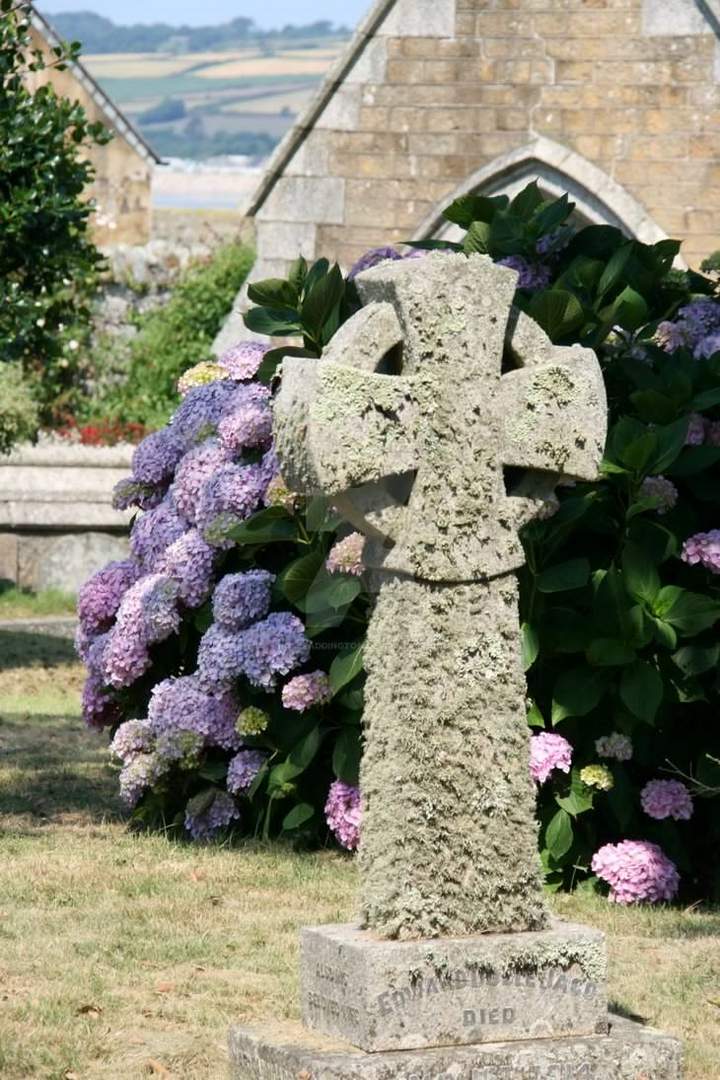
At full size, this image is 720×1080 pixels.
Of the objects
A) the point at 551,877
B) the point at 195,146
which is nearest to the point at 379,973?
the point at 551,877

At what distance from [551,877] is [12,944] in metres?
1.87

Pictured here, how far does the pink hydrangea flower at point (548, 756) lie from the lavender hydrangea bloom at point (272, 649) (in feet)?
3.17

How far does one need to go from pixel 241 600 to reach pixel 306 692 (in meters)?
0.47

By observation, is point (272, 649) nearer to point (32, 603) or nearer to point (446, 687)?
point (446, 687)

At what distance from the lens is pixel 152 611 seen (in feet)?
25.8

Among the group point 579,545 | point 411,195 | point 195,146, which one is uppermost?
point 195,146

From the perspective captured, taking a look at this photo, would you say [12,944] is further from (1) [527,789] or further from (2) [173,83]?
(2) [173,83]

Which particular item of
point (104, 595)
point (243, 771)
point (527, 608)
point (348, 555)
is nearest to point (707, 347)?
point (527, 608)

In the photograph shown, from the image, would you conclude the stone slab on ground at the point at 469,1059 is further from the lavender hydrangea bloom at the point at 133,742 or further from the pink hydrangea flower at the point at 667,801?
the lavender hydrangea bloom at the point at 133,742

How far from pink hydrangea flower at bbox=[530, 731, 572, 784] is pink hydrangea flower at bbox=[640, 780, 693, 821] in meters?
0.29

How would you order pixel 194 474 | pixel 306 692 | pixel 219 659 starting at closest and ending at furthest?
pixel 306 692 < pixel 219 659 < pixel 194 474

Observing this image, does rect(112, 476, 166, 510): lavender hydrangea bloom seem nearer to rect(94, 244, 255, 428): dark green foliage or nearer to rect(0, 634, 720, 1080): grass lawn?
rect(0, 634, 720, 1080): grass lawn

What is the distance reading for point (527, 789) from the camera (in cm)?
488

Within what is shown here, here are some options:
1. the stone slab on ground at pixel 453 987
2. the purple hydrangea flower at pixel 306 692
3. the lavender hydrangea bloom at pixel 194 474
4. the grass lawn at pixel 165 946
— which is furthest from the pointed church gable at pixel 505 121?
the stone slab on ground at pixel 453 987
